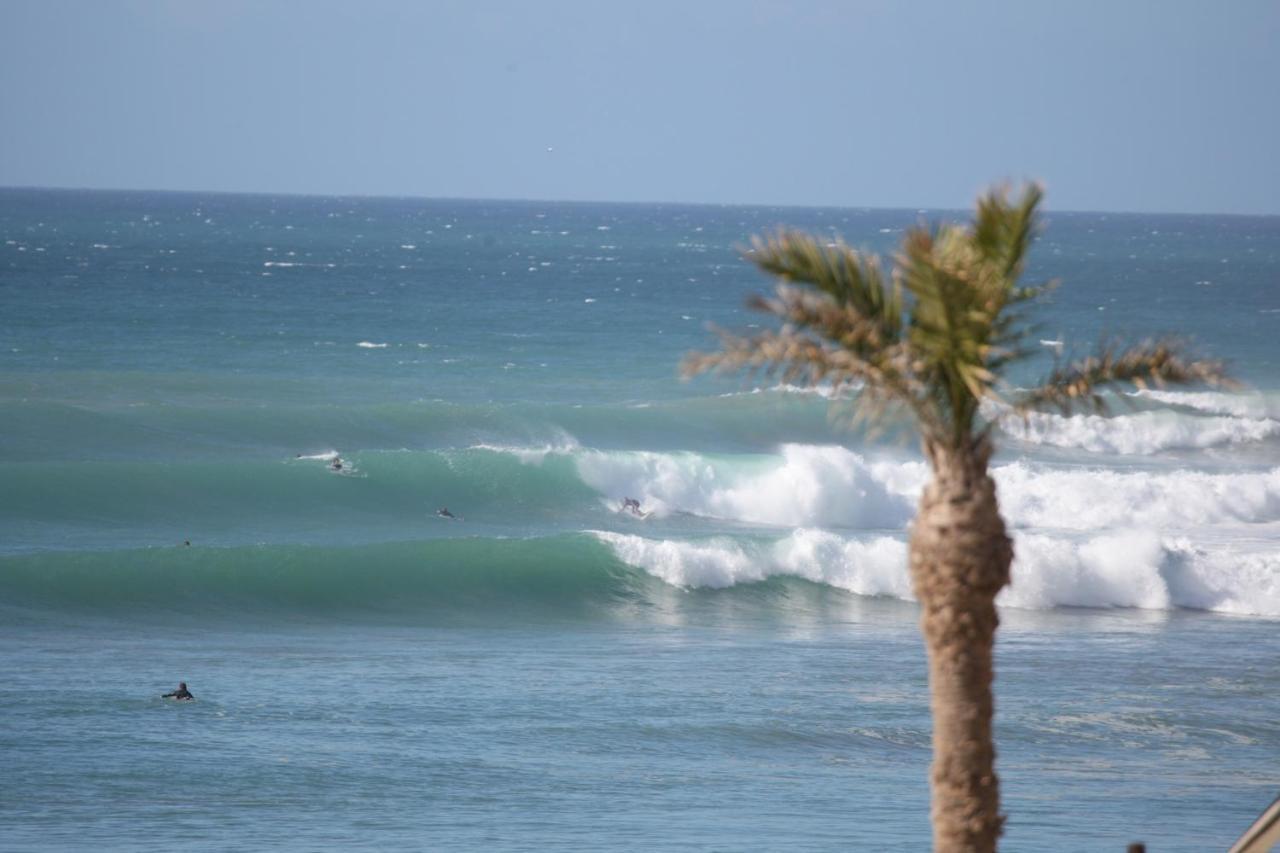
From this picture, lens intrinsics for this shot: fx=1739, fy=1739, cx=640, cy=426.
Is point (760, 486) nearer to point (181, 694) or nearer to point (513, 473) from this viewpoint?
point (513, 473)

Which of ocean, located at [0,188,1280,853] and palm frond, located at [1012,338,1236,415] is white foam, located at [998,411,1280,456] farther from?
palm frond, located at [1012,338,1236,415]

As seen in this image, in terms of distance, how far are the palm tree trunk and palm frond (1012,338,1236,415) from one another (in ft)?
1.19

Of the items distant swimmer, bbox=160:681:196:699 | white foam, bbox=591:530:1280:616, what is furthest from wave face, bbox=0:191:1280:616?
distant swimmer, bbox=160:681:196:699

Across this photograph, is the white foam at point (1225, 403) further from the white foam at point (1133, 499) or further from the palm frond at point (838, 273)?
the palm frond at point (838, 273)

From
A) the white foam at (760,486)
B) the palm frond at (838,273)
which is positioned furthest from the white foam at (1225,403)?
the palm frond at (838,273)

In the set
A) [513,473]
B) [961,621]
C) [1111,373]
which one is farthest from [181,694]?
[513,473]

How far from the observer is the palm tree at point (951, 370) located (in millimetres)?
7449

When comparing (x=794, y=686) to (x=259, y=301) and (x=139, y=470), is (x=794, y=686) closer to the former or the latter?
(x=139, y=470)

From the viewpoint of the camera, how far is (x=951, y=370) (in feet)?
24.8

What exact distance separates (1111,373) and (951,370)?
2.46 feet

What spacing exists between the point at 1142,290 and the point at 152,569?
263 ft

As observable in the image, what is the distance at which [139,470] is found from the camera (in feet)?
105

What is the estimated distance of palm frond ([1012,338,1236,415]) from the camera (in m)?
7.69

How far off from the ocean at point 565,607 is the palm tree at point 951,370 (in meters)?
0.25
